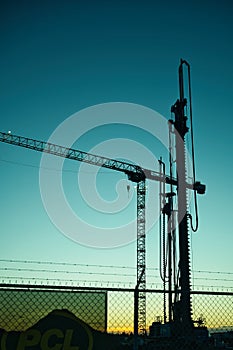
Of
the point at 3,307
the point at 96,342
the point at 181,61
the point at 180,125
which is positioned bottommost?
the point at 96,342

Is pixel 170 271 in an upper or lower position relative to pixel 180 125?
lower

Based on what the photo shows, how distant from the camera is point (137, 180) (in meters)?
61.2

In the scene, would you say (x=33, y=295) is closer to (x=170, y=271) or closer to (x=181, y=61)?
(x=181, y=61)

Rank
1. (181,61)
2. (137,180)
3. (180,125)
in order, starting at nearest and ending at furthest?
(181,61), (180,125), (137,180)

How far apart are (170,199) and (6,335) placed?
90.3ft

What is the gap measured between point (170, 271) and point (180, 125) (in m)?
11.4

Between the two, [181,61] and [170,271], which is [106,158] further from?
[181,61]

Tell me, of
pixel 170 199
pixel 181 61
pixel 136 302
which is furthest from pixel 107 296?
pixel 170 199

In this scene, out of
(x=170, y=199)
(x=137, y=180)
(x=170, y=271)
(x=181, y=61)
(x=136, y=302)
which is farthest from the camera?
(x=137, y=180)

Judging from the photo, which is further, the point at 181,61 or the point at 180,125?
the point at 180,125

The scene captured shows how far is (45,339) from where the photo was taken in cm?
434

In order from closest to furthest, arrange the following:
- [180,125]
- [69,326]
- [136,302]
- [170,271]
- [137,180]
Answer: [69,326] < [136,302] < [180,125] < [170,271] < [137,180]

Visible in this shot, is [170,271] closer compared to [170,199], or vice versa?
[170,271]

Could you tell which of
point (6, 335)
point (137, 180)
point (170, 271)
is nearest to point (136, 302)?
point (6, 335)
